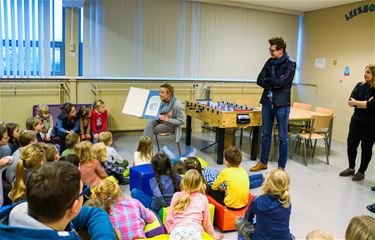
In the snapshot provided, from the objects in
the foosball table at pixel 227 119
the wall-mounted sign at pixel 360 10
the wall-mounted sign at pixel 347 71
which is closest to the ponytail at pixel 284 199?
the foosball table at pixel 227 119

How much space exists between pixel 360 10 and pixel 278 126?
146 inches

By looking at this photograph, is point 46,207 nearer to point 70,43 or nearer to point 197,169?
point 197,169

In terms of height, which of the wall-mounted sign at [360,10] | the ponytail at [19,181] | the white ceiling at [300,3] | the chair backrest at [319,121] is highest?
the white ceiling at [300,3]

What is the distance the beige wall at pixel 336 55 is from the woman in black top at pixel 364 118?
2559 millimetres

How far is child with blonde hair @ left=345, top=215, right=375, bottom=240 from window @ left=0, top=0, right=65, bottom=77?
544 cm

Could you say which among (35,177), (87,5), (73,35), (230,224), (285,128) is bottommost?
(230,224)

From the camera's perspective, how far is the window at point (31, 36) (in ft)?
17.7

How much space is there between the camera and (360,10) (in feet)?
21.5

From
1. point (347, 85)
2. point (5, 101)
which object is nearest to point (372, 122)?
point (347, 85)

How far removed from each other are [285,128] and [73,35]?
3900mm

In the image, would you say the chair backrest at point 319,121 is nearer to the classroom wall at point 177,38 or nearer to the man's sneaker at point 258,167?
the man's sneaker at point 258,167

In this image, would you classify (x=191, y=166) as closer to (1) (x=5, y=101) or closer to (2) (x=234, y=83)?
(1) (x=5, y=101)

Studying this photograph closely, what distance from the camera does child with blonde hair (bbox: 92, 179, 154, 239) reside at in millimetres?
2234

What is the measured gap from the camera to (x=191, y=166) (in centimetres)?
340
